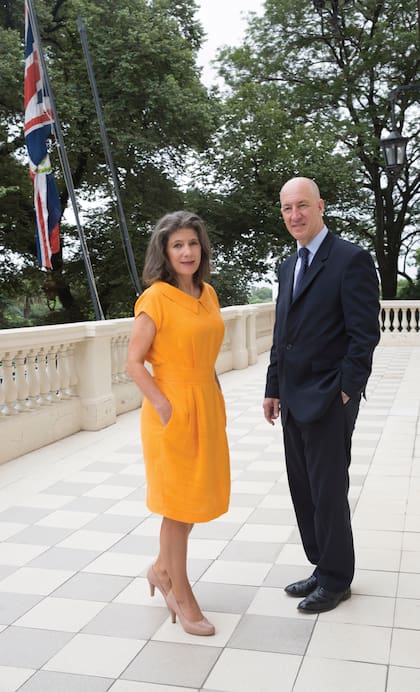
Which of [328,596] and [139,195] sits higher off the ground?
[139,195]

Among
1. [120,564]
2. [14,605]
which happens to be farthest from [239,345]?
[14,605]

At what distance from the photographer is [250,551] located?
4250 mm

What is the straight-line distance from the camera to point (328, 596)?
3.43 m

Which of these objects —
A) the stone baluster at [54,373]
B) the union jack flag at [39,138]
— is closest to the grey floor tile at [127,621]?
the stone baluster at [54,373]

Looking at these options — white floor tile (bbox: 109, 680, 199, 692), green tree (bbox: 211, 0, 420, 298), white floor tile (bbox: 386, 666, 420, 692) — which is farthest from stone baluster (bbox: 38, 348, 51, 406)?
green tree (bbox: 211, 0, 420, 298)

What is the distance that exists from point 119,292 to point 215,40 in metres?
9.66

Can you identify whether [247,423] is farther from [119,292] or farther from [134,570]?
[119,292]

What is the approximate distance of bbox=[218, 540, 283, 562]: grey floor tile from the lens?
4.14 metres

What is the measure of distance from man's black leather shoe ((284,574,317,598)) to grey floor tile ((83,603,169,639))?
599mm

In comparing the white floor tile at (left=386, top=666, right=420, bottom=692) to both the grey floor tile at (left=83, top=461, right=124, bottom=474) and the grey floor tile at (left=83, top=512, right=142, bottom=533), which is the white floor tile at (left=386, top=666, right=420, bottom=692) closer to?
the grey floor tile at (left=83, top=512, right=142, bottom=533)

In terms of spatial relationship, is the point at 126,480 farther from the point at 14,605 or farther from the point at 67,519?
the point at 14,605

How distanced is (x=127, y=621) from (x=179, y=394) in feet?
3.50

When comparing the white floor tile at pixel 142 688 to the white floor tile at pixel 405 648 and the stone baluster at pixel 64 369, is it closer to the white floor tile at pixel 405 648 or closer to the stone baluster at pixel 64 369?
the white floor tile at pixel 405 648

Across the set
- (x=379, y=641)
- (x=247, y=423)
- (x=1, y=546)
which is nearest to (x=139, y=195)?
(x=247, y=423)
